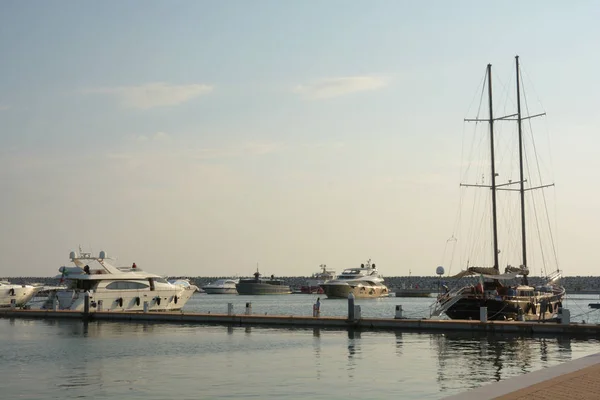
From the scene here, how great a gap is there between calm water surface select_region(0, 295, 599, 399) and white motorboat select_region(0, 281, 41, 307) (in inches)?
949

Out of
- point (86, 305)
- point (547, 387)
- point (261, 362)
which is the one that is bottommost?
point (261, 362)

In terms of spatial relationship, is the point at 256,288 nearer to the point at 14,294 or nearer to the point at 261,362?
the point at 14,294

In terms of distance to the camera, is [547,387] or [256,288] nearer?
[547,387]

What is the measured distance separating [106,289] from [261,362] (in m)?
31.2

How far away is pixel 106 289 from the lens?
57.8m

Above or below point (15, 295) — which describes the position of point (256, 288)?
above

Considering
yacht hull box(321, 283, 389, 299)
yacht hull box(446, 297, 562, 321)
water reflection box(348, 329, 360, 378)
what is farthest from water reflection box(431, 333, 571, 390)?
yacht hull box(321, 283, 389, 299)

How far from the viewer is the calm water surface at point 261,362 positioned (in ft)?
74.1

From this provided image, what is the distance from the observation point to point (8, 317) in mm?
55812

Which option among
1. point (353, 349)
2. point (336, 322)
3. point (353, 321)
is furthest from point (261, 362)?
point (336, 322)

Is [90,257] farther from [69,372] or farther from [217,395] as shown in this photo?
[217,395]

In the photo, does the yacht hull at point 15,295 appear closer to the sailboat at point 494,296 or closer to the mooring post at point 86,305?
the mooring post at point 86,305

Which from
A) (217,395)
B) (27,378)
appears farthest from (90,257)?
(217,395)

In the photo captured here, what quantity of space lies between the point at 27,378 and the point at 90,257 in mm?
34480
